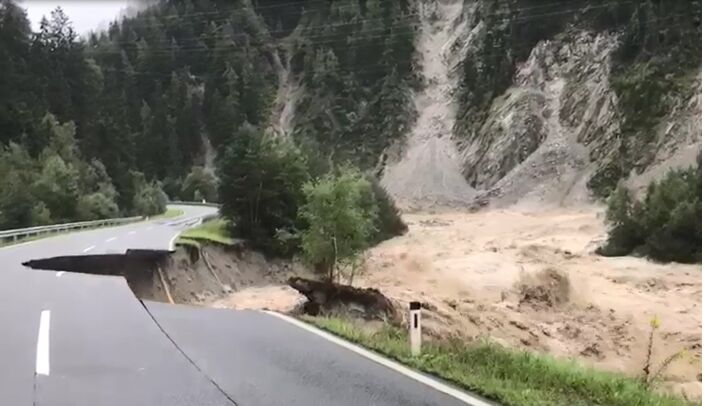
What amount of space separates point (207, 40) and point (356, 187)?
114396 mm

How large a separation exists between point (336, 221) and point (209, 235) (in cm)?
1157

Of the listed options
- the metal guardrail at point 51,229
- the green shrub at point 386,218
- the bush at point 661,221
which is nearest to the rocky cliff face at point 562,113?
the bush at point 661,221

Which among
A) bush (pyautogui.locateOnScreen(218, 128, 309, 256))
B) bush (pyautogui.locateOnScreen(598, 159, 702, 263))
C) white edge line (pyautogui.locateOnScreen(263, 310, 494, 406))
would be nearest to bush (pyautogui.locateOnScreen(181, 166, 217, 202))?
bush (pyautogui.locateOnScreen(218, 128, 309, 256))

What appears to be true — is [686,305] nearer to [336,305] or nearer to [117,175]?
[336,305]

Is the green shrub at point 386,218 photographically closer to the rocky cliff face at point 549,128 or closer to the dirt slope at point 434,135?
the rocky cliff face at point 549,128

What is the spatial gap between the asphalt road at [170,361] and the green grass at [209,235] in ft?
66.5

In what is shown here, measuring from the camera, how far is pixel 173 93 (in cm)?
12581

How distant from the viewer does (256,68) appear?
128 meters

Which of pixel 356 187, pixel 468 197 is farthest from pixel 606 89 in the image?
pixel 356 187

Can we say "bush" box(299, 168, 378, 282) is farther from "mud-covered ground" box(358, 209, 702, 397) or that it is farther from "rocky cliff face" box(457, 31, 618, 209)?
"rocky cliff face" box(457, 31, 618, 209)

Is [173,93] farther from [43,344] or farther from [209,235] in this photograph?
[43,344]

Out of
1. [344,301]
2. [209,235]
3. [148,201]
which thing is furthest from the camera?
[148,201]

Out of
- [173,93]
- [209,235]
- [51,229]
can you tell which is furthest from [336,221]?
[173,93]

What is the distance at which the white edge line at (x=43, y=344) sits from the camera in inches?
330
